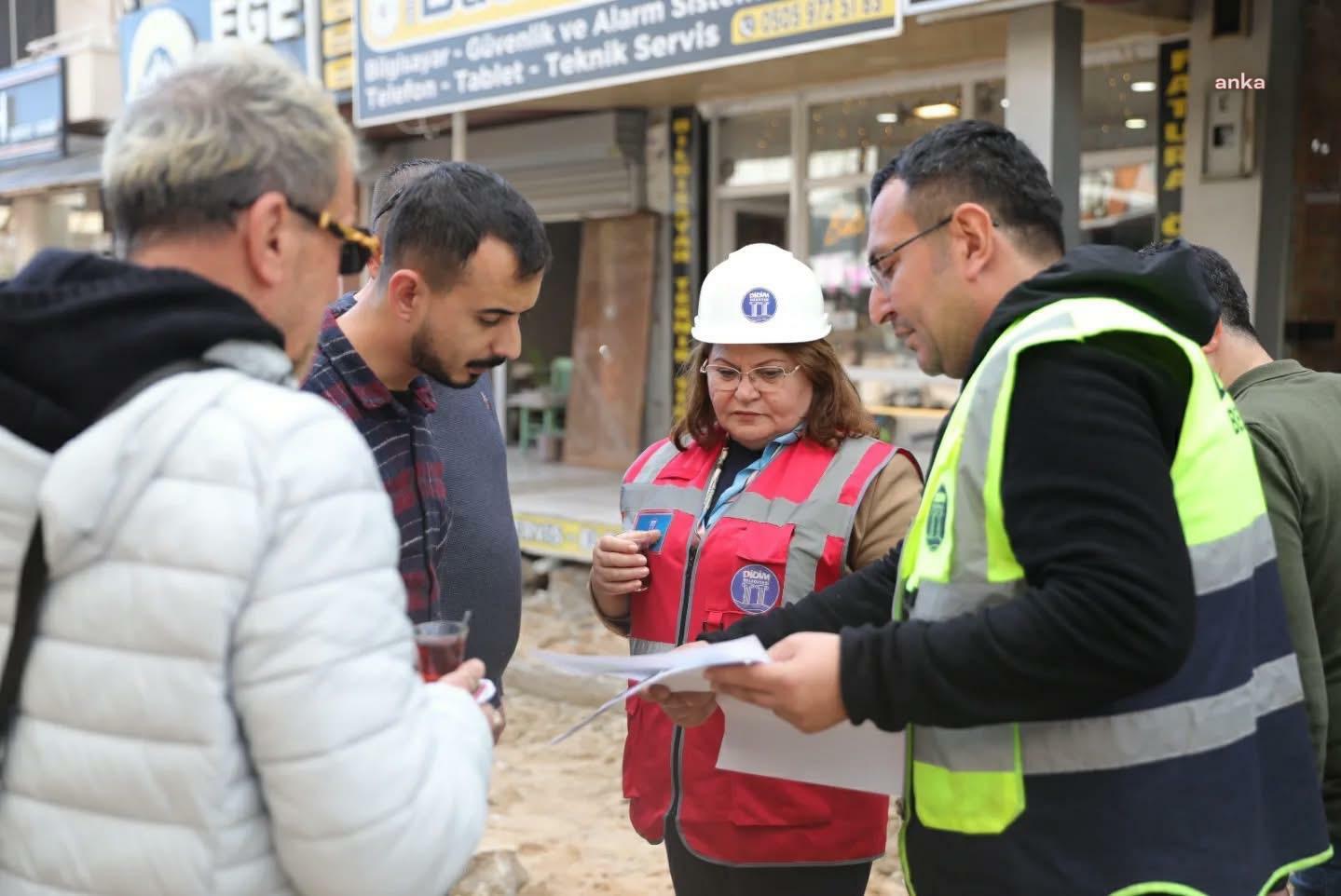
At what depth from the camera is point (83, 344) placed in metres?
1.29

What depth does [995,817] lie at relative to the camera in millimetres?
1627

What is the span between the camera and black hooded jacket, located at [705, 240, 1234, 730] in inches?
58.0

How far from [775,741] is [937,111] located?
685cm

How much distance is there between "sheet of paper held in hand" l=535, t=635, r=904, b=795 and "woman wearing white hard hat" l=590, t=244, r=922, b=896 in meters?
0.35

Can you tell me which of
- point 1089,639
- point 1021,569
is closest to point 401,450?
point 1021,569

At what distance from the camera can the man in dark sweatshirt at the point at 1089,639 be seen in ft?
4.89

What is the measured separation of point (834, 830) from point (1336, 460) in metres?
1.30

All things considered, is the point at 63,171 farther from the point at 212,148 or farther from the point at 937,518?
the point at 937,518

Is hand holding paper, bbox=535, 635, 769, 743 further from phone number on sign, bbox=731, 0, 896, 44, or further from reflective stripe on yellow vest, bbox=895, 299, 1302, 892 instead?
phone number on sign, bbox=731, 0, 896, 44

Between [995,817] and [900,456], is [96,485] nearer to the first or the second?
[995,817]

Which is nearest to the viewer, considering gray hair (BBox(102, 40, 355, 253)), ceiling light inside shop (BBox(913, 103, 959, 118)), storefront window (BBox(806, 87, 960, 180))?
gray hair (BBox(102, 40, 355, 253))

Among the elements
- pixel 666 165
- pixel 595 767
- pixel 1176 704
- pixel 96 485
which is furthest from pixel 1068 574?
pixel 666 165

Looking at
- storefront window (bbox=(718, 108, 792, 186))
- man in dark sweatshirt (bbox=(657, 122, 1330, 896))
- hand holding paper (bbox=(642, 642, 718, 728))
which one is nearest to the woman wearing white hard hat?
hand holding paper (bbox=(642, 642, 718, 728))

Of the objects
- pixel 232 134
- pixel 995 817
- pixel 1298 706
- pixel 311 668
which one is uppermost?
pixel 232 134
